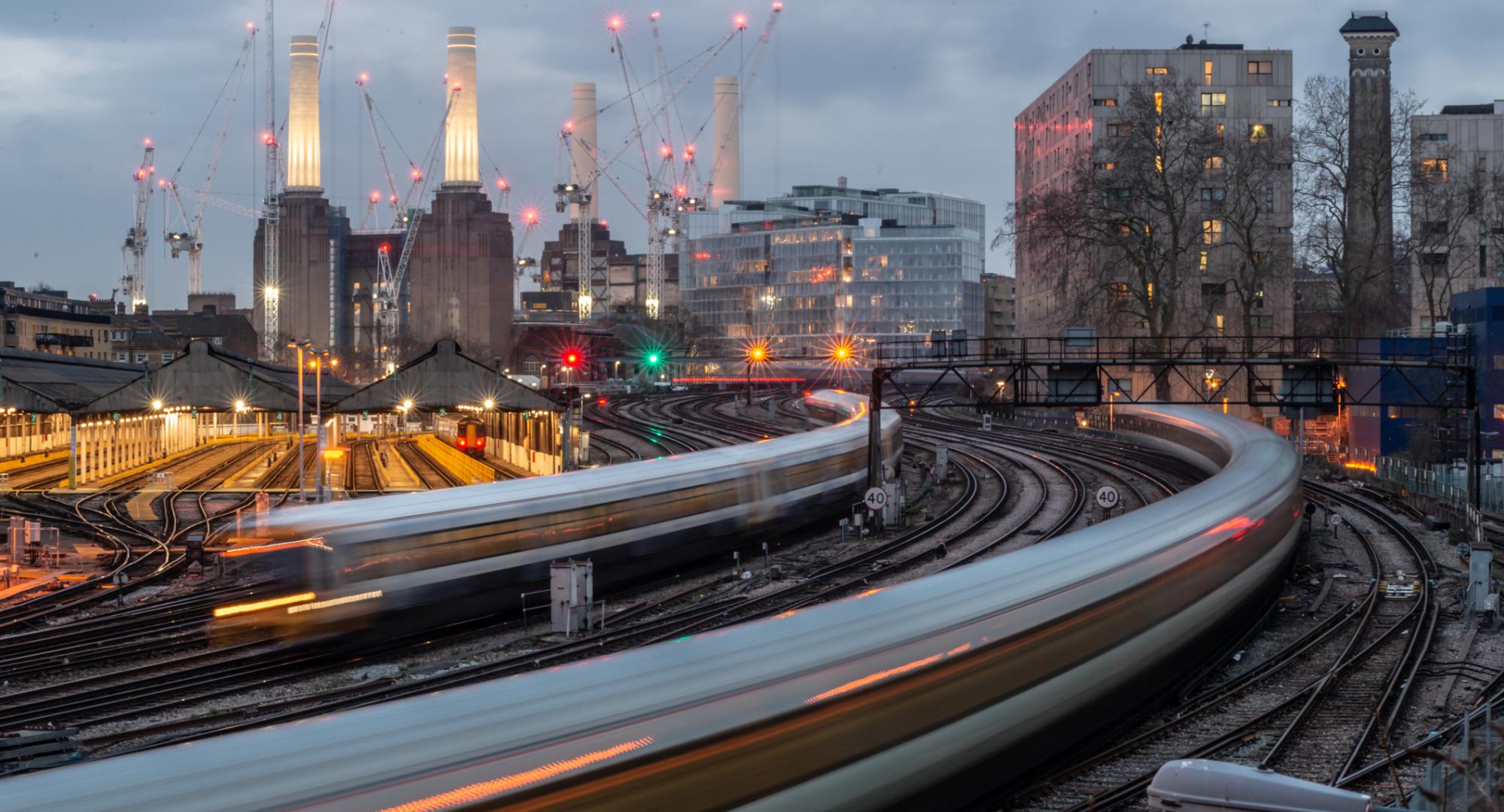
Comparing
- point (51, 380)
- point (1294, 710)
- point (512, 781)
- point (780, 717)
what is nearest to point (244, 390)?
point (51, 380)

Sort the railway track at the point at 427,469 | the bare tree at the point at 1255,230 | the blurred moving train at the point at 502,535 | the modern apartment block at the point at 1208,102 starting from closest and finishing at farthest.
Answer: the blurred moving train at the point at 502,535
the railway track at the point at 427,469
the bare tree at the point at 1255,230
the modern apartment block at the point at 1208,102

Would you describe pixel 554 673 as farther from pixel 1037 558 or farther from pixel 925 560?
Result: pixel 925 560

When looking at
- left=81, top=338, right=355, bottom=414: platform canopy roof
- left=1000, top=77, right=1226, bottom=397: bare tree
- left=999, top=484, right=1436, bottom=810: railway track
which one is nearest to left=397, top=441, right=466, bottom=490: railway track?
left=81, top=338, right=355, bottom=414: platform canopy roof

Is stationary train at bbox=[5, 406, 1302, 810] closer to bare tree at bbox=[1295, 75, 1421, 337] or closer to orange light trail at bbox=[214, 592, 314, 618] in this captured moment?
orange light trail at bbox=[214, 592, 314, 618]

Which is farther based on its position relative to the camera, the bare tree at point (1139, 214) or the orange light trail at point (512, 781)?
the bare tree at point (1139, 214)

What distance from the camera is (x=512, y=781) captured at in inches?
329

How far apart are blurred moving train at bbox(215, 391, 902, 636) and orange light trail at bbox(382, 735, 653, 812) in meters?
11.3

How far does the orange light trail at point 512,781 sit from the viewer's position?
26.1 ft

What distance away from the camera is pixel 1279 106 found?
80688 mm

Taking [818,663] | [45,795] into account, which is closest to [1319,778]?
[818,663]

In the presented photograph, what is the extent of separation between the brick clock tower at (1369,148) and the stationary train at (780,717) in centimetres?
4446

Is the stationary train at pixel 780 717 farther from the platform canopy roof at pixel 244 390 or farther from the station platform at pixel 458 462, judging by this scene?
the platform canopy roof at pixel 244 390

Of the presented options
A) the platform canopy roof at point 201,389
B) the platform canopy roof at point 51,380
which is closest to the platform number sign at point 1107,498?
the platform canopy roof at point 201,389

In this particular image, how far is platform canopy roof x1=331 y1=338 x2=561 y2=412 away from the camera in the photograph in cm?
4747
